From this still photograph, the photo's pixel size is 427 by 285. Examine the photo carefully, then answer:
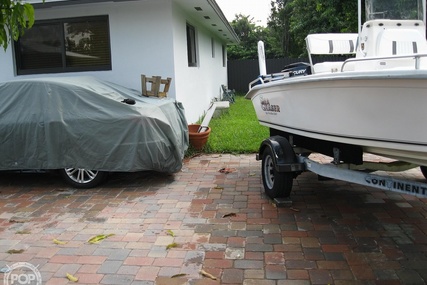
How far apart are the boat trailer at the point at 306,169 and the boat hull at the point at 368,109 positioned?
242mm

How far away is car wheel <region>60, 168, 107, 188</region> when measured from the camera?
5.91 m

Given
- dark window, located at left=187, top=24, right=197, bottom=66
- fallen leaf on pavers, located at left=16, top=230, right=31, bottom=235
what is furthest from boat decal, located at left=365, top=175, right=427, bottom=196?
dark window, located at left=187, top=24, right=197, bottom=66

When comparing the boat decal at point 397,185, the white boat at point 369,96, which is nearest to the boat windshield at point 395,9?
the white boat at point 369,96

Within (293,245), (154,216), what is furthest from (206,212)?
(293,245)

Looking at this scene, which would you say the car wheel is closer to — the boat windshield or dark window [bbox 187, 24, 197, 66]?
the boat windshield

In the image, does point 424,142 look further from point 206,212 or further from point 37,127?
point 37,127

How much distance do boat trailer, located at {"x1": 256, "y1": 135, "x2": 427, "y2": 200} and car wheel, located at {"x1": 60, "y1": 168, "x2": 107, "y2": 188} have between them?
2.36m

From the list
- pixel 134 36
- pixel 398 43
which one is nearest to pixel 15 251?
pixel 398 43

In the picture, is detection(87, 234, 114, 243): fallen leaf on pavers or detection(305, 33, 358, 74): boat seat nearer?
detection(87, 234, 114, 243): fallen leaf on pavers

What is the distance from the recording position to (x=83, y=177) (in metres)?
5.94

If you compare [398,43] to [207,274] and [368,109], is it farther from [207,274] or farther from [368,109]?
[207,274]

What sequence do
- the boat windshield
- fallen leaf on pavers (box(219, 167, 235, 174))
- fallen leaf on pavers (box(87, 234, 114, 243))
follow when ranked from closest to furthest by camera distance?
fallen leaf on pavers (box(87, 234, 114, 243)) < the boat windshield < fallen leaf on pavers (box(219, 167, 235, 174))

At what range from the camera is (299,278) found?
10.8 ft

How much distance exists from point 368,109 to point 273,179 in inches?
80.4
